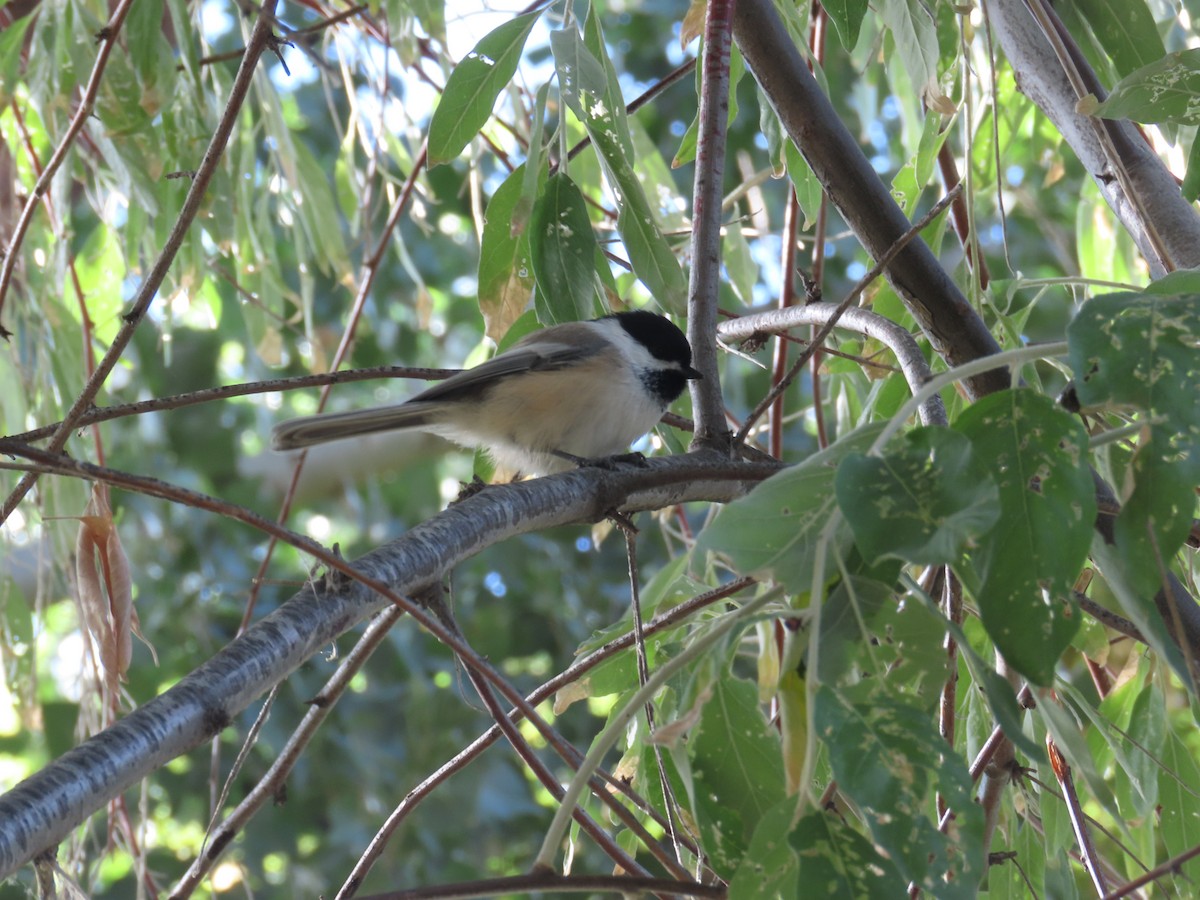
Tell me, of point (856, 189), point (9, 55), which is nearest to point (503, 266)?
point (856, 189)

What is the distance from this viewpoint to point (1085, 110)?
1.33 meters

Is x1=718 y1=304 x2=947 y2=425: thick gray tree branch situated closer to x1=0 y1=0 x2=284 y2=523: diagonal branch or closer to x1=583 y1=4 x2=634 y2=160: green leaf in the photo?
x1=583 y1=4 x2=634 y2=160: green leaf

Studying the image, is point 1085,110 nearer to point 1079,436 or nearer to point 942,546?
point 1079,436

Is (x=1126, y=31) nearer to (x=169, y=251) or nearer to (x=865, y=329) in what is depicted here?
(x=865, y=329)

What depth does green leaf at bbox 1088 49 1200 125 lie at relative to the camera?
1.20m

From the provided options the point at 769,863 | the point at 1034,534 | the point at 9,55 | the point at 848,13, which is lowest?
the point at 769,863

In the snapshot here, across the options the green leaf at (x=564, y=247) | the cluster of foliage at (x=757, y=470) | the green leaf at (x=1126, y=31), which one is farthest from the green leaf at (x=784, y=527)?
the green leaf at (x=1126, y=31)

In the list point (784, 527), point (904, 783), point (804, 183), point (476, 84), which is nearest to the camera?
point (904, 783)

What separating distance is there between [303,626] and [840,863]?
18.5 inches

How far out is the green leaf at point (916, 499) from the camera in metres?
0.78

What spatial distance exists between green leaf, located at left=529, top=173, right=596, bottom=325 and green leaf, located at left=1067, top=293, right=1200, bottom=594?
2.70ft

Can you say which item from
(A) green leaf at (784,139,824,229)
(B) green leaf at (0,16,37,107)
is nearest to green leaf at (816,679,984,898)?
(A) green leaf at (784,139,824,229)

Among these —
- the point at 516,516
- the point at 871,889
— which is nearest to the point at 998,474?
the point at 871,889

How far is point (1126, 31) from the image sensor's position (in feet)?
5.21
